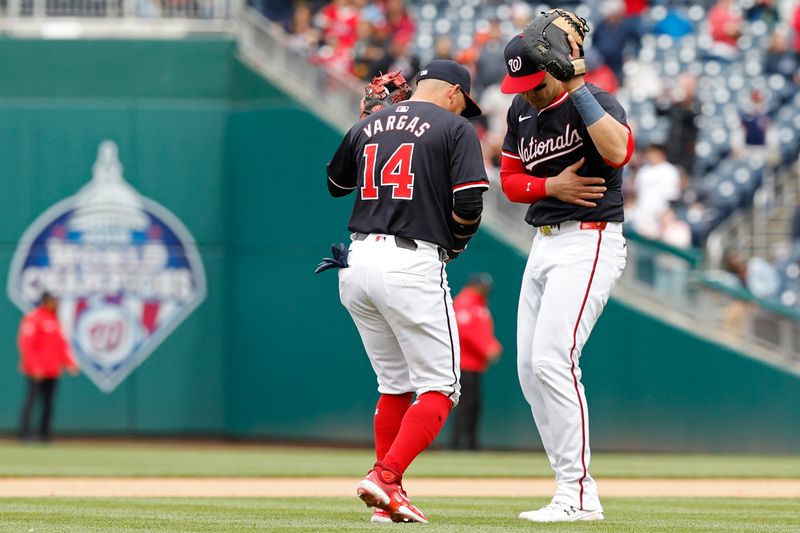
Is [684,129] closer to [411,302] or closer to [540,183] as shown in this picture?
[540,183]

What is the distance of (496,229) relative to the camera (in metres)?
14.4

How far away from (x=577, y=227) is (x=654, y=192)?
8420 mm

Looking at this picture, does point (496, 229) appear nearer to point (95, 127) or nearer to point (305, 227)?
point (305, 227)

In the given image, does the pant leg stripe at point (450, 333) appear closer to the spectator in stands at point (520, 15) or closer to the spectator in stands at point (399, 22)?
the spectator in stands at point (520, 15)

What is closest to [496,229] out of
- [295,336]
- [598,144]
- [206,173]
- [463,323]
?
[463,323]

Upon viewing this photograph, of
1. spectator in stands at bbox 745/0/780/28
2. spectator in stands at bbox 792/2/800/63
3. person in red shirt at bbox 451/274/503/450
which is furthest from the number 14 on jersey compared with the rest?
spectator in stands at bbox 745/0/780/28

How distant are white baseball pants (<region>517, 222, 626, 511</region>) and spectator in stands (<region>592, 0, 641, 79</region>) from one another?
10.5 meters

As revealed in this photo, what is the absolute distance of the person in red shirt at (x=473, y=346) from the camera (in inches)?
532

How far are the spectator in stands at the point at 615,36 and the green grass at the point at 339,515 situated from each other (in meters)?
9.13

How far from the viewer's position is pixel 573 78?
18.2ft

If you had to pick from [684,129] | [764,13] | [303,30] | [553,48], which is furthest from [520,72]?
[764,13]

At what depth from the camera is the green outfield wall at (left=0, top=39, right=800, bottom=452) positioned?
15.3 metres

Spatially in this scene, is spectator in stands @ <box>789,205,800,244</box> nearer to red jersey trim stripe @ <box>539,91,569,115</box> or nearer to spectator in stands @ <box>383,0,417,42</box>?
spectator in stands @ <box>383,0,417,42</box>

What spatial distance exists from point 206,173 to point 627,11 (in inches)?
204
